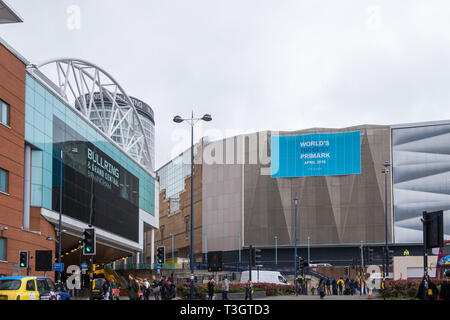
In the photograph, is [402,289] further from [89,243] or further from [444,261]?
[89,243]

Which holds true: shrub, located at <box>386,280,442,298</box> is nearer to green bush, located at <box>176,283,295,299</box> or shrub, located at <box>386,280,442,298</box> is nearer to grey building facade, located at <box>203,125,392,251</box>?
green bush, located at <box>176,283,295,299</box>

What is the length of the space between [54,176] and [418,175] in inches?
2822

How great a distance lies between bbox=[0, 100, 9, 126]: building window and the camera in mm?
44031

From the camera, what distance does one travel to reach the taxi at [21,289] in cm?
2194

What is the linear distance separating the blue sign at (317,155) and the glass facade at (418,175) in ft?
22.0

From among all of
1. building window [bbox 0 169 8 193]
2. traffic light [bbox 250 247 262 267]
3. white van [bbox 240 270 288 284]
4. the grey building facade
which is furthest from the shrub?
the grey building facade

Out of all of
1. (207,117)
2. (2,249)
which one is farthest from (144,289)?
(207,117)

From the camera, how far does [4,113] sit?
146 feet

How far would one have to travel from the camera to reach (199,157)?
12719 cm

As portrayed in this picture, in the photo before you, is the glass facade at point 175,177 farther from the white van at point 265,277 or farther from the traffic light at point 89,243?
the traffic light at point 89,243

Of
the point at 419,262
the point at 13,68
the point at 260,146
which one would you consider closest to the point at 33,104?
the point at 13,68

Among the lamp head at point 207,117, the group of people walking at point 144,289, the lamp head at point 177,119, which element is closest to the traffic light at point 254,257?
the group of people walking at point 144,289

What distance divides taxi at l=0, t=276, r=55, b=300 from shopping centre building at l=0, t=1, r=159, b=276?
2024cm
